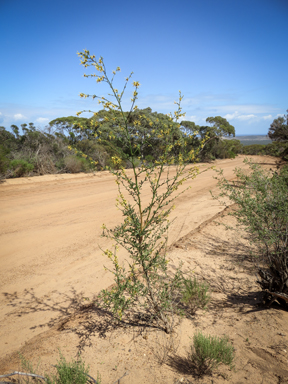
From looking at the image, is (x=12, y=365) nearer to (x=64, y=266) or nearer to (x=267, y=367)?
(x=64, y=266)

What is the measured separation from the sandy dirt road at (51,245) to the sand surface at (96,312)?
2 centimetres

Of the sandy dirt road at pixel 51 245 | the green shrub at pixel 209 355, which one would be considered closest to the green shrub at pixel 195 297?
the green shrub at pixel 209 355

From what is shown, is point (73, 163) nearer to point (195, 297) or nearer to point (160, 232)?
point (160, 232)

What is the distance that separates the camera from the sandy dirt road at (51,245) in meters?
3.53

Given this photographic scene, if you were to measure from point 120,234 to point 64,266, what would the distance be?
2.86m

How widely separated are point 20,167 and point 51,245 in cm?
951

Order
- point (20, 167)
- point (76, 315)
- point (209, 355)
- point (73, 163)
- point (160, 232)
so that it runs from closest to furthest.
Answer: point (209, 355), point (76, 315), point (160, 232), point (20, 167), point (73, 163)

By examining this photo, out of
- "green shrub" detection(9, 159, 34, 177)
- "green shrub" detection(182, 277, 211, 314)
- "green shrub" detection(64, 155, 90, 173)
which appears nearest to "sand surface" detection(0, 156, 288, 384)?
"green shrub" detection(182, 277, 211, 314)

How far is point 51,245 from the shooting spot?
560cm

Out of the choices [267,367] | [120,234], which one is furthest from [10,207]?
[267,367]

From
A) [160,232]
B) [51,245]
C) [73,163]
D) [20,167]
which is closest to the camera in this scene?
[160,232]

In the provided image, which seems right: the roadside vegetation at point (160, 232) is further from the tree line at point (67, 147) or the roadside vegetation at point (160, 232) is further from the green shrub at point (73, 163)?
the green shrub at point (73, 163)

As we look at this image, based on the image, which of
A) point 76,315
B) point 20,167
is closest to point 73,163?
point 20,167

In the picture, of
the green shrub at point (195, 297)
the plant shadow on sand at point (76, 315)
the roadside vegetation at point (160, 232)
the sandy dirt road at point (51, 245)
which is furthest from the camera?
the sandy dirt road at point (51, 245)
